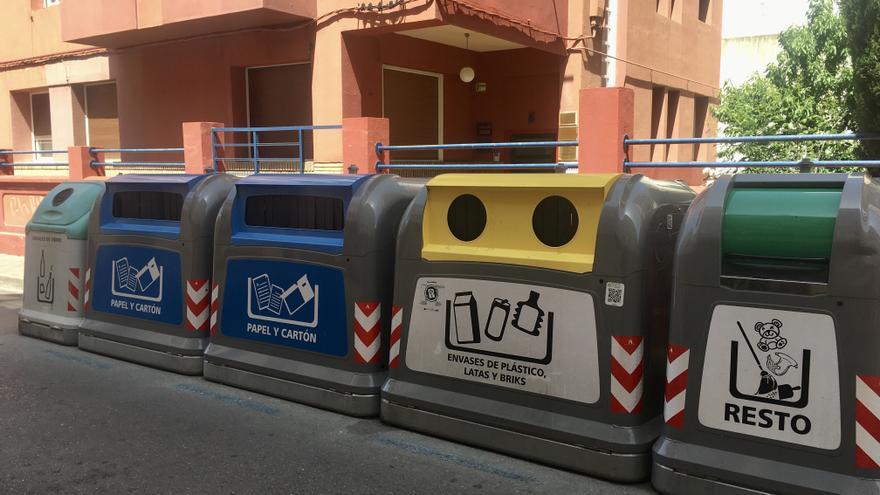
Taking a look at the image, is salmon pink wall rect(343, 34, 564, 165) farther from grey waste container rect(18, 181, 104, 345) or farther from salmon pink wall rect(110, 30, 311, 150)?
grey waste container rect(18, 181, 104, 345)

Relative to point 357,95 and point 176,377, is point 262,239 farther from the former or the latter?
point 357,95

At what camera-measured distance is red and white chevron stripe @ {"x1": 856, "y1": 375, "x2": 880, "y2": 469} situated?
137 inches

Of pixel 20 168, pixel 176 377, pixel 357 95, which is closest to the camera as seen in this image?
pixel 176 377

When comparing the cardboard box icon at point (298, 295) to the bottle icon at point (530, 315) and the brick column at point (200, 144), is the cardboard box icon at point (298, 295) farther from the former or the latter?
the brick column at point (200, 144)

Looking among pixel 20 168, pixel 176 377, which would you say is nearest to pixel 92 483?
pixel 176 377

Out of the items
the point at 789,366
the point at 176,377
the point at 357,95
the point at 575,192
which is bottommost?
the point at 176,377

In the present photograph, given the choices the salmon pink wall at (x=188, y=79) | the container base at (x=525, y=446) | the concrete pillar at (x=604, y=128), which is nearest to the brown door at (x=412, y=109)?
the salmon pink wall at (x=188, y=79)

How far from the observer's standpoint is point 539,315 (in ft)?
14.7

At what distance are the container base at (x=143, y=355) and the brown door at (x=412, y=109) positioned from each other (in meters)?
8.48

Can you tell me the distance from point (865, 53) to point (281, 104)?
10.4 m

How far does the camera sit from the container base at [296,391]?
5273mm

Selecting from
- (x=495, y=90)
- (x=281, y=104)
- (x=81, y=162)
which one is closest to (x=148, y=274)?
(x=81, y=162)

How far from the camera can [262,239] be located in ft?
19.1

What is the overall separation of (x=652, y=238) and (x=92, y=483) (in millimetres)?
3656
